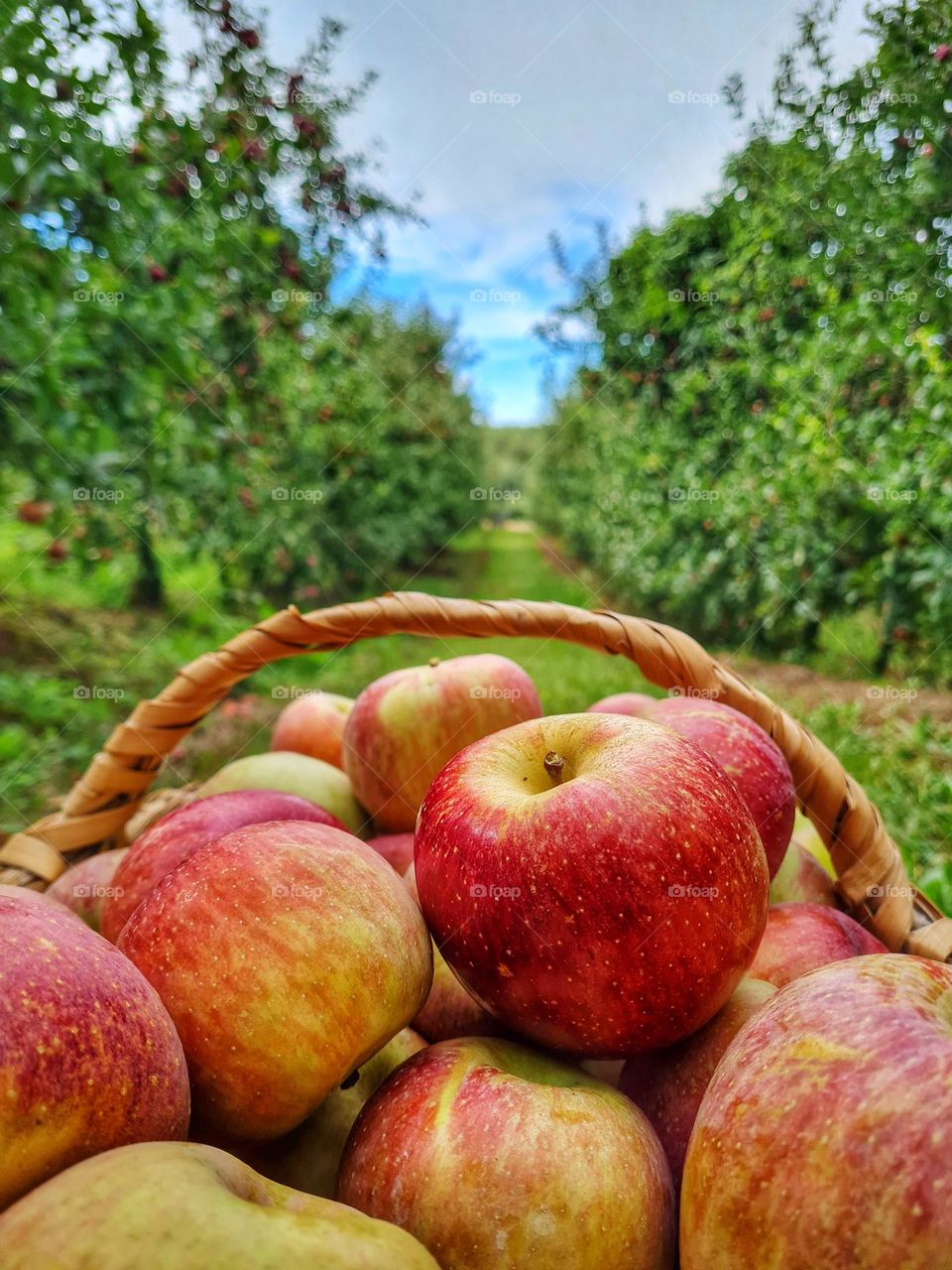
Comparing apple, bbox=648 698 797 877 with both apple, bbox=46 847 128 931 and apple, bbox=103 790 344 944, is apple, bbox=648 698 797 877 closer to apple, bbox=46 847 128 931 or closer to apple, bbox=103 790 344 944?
apple, bbox=103 790 344 944

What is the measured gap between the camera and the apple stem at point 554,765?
4.06 feet

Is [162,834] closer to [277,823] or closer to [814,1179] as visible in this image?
[277,823]

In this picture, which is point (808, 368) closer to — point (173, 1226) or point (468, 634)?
point (468, 634)

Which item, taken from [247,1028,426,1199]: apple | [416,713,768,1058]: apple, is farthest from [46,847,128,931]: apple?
[416,713,768,1058]: apple

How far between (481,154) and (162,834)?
6.79 meters

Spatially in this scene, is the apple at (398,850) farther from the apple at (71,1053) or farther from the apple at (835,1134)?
the apple at (835,1134)

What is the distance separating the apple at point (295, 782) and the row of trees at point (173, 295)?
213 cm

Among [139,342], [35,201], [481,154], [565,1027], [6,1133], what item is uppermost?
[481,154]

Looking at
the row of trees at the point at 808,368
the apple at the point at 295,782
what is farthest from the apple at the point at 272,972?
the row of trees at the point at 808,368

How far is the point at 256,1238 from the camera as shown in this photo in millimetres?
714

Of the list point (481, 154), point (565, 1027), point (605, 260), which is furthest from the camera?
point (605, 260)

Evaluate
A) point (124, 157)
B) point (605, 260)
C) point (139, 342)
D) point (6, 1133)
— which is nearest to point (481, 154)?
point (605, 260)

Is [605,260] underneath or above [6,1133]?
above

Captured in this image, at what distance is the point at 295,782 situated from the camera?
198cm
